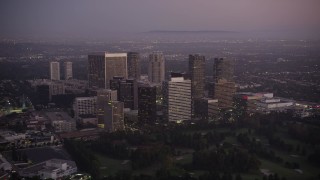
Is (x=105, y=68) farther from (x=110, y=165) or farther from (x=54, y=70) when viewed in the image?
(x=110, y=165)

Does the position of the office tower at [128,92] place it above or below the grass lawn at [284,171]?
above

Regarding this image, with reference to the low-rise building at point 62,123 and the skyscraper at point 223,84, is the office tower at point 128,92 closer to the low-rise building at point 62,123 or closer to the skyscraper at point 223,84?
the low-rise building at point 62,123

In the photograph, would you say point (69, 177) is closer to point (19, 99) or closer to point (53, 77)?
point (19, 99)

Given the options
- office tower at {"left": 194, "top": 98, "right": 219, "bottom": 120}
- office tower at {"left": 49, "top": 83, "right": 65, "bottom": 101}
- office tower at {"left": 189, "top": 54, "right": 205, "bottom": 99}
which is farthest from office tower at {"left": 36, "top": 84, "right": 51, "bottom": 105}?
office tower at {"left": 194, "top": 98, "right": 219, "bottom": 120}

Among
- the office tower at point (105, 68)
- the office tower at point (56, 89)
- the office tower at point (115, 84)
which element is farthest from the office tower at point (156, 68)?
the office tower at point (56, 89)

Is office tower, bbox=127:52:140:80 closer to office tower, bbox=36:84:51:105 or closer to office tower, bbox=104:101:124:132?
office tower, bbox=36:84:51:105

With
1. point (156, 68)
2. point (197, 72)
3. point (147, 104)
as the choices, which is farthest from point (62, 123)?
point (156, 68)

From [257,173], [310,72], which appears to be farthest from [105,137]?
[310,72]
